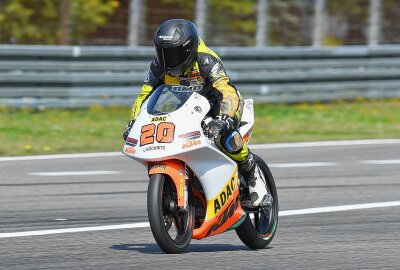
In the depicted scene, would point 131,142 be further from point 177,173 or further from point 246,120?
point 246,120

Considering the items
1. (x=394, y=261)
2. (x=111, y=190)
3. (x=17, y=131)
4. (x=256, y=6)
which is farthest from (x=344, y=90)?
(x=394, y=261)

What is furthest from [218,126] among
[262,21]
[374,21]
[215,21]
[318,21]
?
[374,21]

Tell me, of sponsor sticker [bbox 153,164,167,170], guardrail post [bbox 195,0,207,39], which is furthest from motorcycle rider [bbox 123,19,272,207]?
guardrail post [bbox 195,0,207,39]

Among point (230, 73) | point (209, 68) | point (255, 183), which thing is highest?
point (209, 68)

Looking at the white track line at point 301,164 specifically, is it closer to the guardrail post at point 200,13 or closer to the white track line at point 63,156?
the white track line at point 63,156

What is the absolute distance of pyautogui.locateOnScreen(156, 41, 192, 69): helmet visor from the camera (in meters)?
7.12

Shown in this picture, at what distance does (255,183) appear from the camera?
311 inches

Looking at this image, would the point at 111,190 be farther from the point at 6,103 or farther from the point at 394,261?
the point at 6,103

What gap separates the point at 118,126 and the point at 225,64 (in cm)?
319

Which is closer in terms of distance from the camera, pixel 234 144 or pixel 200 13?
pixel 234 144

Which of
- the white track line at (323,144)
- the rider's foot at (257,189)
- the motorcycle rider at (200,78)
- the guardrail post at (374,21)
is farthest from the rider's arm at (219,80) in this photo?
the guardrail post at (374,21)

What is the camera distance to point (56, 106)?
1736 cm

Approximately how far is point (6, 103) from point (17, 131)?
1677 millimetres

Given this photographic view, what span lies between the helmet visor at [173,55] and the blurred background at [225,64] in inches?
279
